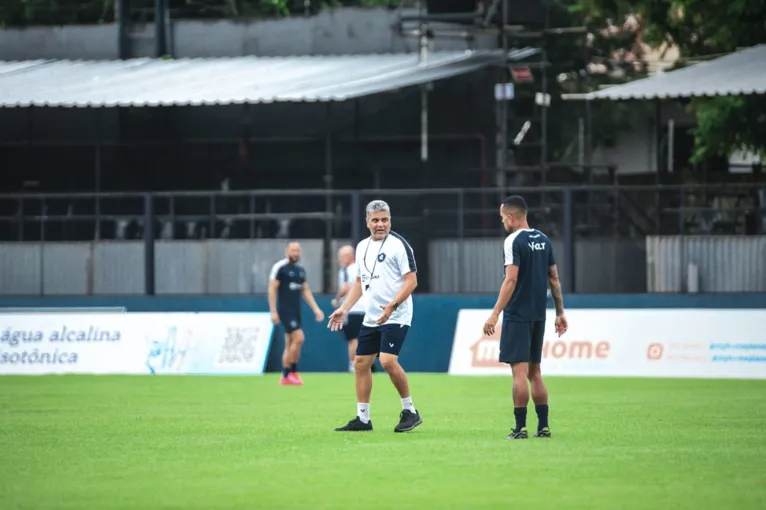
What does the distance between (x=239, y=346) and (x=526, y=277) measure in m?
15.4

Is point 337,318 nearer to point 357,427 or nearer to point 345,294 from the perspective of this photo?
point 357,427

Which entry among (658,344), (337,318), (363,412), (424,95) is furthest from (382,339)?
(424,95)

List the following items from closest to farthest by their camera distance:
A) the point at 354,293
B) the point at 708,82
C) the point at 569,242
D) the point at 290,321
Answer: the point at 354,293 < the point at 290,321 < the point at 708,82 < the point at 569,242

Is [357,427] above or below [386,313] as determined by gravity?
below

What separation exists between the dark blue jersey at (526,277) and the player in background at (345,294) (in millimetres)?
13121

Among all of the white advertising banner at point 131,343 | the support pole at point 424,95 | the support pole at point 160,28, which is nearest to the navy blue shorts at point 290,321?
the white advertising banner at point 131,343

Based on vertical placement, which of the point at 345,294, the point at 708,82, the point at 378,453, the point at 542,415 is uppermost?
the point at 708,82

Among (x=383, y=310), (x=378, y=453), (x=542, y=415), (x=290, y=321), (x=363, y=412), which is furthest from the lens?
(x=290, y=321)

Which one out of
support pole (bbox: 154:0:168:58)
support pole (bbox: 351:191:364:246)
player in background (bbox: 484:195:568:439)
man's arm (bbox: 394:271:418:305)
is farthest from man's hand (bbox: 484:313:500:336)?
support pole (bbox: 154:0:168:58)

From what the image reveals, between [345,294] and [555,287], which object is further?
[345,294]

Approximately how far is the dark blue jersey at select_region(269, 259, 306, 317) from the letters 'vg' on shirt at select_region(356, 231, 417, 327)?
34.2 ft

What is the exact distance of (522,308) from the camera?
1464 cm

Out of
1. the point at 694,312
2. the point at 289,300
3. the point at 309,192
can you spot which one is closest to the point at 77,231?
the point at 309,192

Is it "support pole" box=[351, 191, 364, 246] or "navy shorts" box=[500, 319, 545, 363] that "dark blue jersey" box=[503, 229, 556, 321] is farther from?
"support pole" box=[351, 191, 364, 246]
